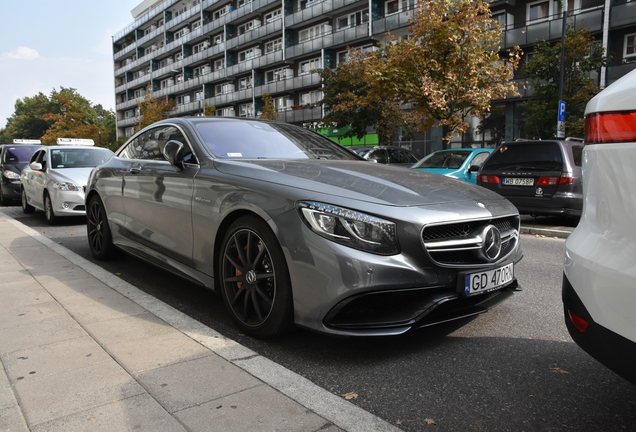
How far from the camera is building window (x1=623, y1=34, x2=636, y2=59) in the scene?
2286 cm

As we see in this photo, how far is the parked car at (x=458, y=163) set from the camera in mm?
11172

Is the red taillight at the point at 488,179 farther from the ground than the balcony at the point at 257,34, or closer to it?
closer to it

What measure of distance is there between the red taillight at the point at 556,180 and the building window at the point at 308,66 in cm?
3228

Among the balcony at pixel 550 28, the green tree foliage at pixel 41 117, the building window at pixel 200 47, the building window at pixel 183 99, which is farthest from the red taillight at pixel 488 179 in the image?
the green tree foliage at pixel 41 117

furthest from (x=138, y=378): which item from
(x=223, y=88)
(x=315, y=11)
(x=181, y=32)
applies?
(x=181, y=32)

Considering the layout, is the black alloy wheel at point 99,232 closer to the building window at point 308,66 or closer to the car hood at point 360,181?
the car hood at point 360,181

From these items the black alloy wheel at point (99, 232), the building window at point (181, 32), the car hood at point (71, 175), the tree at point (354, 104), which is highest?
the building window at point (181, 32)

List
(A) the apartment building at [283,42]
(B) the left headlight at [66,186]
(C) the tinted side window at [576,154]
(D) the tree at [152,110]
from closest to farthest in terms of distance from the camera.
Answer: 1. (C) the tinted side window at [576,154]
2. (B) the left headlight at [66,186]
3. (A) the apartment building at [283,42]
4. (D) the tree at [152,110]

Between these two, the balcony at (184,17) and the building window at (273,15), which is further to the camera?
the balcony at (184,17)

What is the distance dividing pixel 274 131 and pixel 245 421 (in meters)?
2.70

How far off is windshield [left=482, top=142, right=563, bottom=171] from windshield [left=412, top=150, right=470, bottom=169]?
191cm

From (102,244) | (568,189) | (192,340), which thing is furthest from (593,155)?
(568,189)

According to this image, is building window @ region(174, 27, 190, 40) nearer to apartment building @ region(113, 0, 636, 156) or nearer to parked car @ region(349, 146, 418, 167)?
apartment building @ region(113, 0, 636, 156)

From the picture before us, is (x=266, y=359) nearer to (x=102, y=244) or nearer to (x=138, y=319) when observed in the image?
(x=138, y=319)
